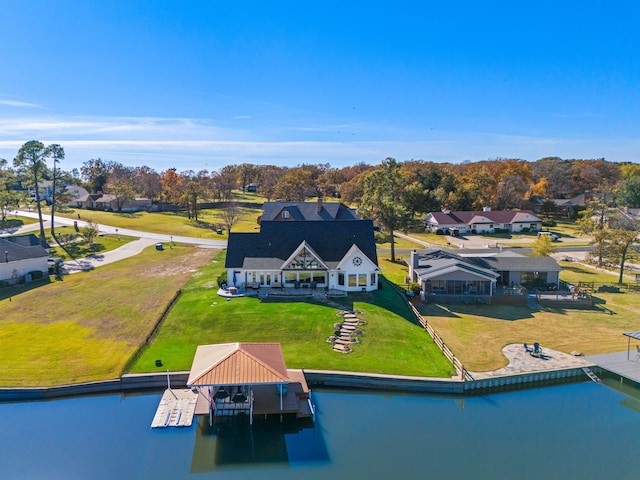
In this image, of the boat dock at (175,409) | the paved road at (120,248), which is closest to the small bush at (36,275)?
the paved road at (120,248)

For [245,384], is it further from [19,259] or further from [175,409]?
[19,259]

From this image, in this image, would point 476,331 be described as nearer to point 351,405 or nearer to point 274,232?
point 351,405

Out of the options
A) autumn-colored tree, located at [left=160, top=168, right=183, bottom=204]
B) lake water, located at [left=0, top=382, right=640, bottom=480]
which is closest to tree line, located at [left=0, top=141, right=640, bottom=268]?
autumn-colored tree, located at [left=160, top=168, right=183, bottom=204]

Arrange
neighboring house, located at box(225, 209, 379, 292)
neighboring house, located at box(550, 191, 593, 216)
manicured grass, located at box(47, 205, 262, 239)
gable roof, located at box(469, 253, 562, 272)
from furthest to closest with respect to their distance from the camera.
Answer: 1. neighboring house, located at box(550, 191, 593, 216)
2. manicured grass, located at box(47, 205, 262, 239)
3. gable roof, located at box(469, 253, 562, 272)
4. neighboring house, located at box(225, 209, 379, 292)

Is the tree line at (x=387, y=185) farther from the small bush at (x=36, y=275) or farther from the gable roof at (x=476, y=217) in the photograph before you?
the small bush at (x=36, y=275)

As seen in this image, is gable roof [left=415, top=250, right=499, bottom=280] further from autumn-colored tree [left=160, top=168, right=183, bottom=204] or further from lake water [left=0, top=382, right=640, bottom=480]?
autumn-colored tree [left=160, top=168, right=183, bottom=204]

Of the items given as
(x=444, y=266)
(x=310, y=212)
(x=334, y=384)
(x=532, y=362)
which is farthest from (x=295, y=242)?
(x=532, y=362)
